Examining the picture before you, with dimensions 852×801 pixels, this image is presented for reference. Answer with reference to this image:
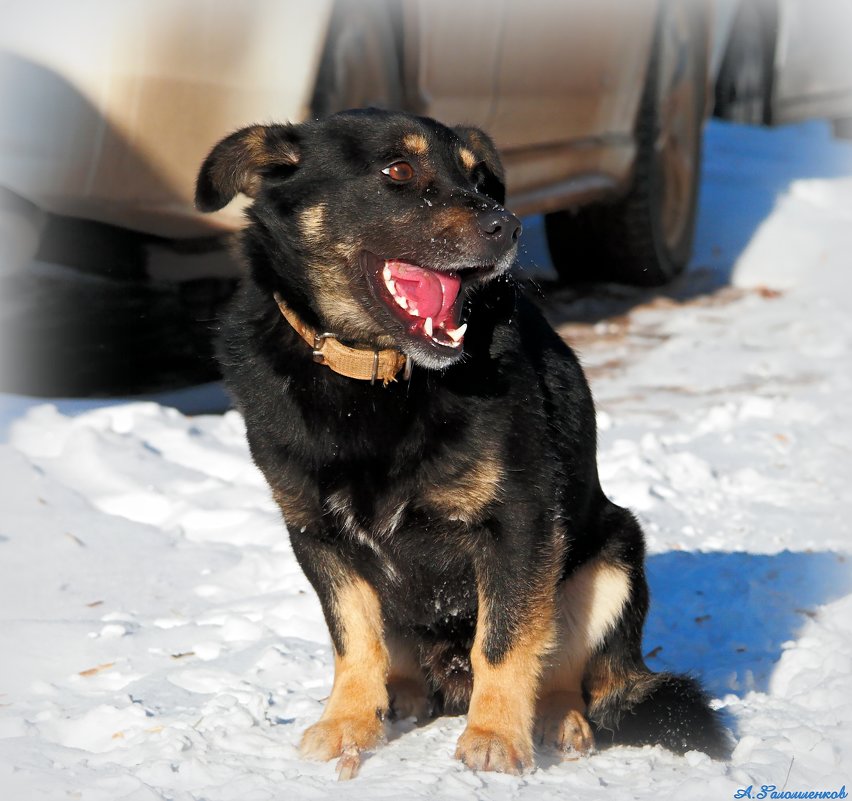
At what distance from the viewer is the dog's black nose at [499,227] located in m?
3.33

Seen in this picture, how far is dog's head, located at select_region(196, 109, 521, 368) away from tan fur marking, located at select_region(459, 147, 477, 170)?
0.11 feet

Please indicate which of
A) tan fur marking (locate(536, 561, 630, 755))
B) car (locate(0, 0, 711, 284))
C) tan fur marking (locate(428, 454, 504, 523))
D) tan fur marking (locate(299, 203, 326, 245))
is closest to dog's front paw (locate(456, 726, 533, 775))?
tan fur marking (locate(536, 561, 630, 755))

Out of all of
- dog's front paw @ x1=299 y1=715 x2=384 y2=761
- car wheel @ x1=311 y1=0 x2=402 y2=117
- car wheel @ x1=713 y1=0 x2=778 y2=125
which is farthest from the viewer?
car wheel @ x1=713 y1=0 x2=778 y2=125

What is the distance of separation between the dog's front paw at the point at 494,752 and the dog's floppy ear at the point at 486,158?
1.58 meters

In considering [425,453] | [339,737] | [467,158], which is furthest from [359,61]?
[339,737]

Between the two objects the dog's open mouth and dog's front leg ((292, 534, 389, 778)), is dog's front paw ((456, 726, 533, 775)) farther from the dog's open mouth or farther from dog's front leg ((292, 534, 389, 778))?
the dog's open mouth

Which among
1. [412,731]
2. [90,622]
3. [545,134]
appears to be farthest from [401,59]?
[412,731]

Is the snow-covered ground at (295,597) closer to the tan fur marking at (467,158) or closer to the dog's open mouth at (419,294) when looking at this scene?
the dog's open mouth at (419,294)

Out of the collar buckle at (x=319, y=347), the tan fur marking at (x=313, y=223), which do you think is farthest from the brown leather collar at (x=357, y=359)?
the tan fur marking at (x=313, y=223)

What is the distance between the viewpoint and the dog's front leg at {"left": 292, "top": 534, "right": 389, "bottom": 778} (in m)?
3.41

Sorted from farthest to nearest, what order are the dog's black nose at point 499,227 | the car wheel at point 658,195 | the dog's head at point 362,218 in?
the car wheel at point 658,195 < the dog's head at point 362,218 < the dog's black nose at point 499,227

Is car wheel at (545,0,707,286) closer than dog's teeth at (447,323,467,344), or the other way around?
dog's teeth at (447,323,467,344)

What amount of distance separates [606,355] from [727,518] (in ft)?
8.60

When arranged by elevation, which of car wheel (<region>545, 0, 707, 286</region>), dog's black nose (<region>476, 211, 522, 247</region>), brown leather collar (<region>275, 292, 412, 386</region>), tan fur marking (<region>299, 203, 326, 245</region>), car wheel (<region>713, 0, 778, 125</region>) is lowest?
A: car wheel (<region>713, 0, 778, 125</region>)
